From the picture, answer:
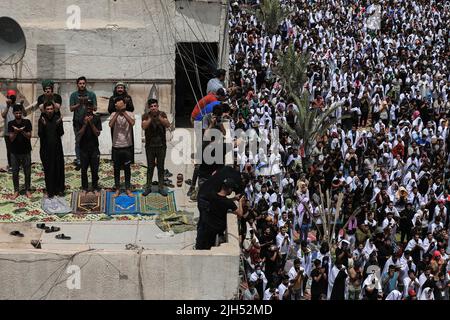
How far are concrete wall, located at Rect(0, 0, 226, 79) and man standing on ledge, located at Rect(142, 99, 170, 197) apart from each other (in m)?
2.48

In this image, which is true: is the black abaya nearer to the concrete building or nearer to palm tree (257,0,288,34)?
the concrete building

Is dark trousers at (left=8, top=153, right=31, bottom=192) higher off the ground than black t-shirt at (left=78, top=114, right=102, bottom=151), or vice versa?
black t-shirt at (left=78, top=114, right=102, bottom=151)

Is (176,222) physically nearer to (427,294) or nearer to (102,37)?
(102,37)

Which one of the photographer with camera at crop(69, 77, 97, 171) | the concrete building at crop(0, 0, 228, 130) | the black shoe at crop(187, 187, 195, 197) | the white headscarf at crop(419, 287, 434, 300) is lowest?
the white headscarf at crop(419, 287, 434, 300)

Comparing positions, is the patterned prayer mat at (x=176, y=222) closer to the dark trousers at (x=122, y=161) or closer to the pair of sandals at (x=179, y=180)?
the dark trousers at (x=122, y=161)

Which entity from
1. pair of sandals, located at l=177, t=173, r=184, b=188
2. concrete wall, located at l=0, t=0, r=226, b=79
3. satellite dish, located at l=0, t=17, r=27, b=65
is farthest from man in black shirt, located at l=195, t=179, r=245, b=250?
satellite dish, located at l=0, t=17, r=27, b=65

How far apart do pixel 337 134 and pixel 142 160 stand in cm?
715

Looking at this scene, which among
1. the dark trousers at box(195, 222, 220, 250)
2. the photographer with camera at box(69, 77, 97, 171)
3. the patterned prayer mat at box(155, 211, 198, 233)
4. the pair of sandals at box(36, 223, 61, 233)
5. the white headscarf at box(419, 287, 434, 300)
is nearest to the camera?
the dark trousers at box(195, 222, 220, 250)

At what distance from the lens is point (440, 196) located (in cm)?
1605

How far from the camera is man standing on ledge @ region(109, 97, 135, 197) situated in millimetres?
10453

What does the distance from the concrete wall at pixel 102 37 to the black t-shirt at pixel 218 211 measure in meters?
4.14

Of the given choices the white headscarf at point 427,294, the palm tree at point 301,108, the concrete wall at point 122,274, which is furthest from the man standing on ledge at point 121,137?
the palm tree at point 301,108

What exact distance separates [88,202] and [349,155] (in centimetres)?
781
